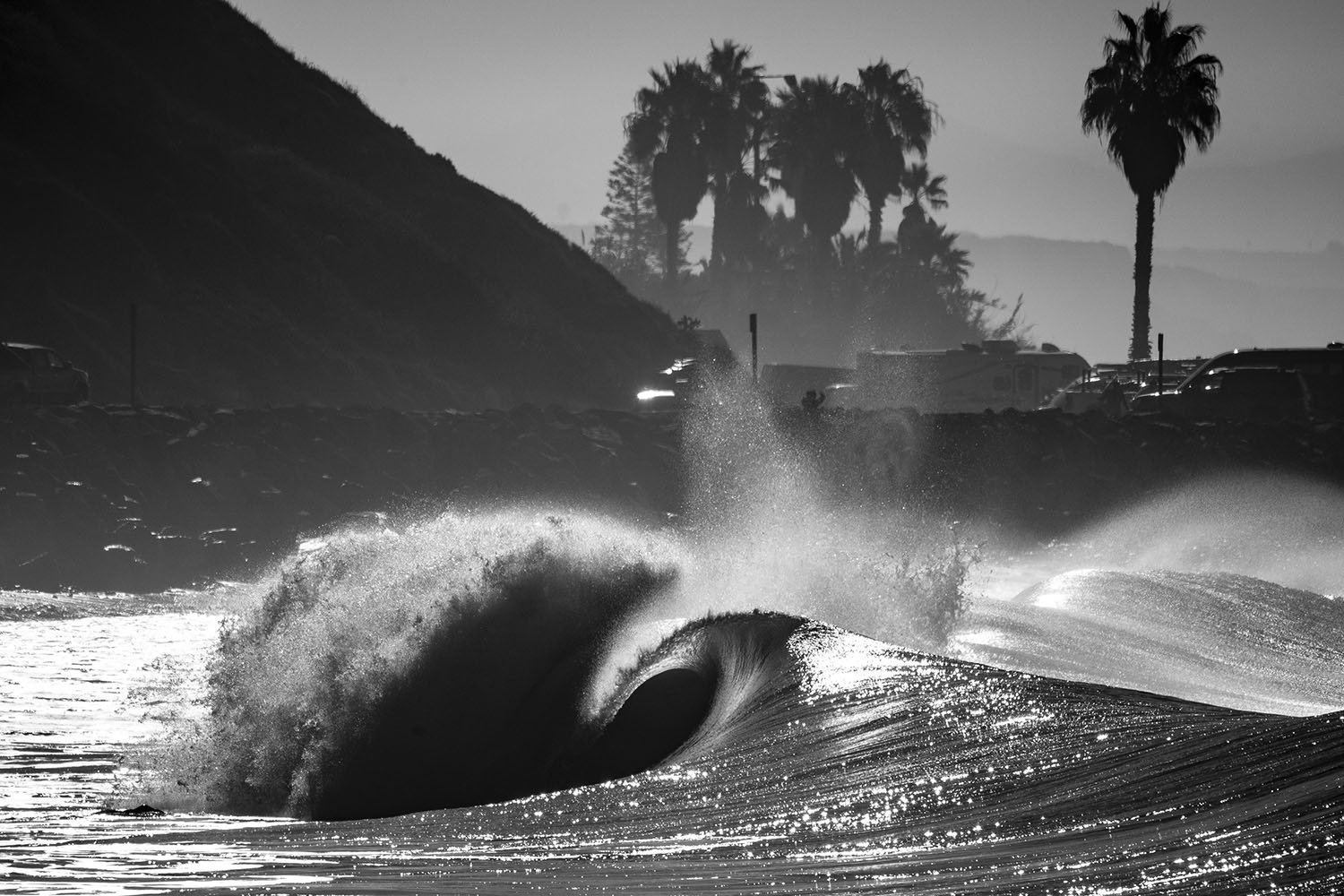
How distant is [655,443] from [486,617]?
19.9 meters

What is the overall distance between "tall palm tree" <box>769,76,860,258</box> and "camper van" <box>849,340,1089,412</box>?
90.0 feet

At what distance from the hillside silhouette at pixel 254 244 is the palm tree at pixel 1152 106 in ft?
46.8

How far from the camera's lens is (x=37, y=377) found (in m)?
28.4

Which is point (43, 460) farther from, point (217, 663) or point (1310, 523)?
point (1310, 523)

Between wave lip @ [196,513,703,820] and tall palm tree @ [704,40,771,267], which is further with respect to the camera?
tall palm tree @ [704,40,771,267]

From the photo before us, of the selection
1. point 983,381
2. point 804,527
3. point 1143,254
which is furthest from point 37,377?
point 1143,254

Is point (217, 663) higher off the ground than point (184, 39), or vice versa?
point (184, 39)

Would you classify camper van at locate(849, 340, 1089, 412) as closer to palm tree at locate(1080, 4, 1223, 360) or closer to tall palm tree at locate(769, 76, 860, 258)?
palm tree at locate(1080, 4, 1223, 360)

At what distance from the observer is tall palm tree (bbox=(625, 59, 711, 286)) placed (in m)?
69.1

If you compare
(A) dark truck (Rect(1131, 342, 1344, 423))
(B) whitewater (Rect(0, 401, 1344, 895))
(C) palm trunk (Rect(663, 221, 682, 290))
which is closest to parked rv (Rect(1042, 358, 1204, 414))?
(A) dark truck (Rect(1131, 342, 1344, 423))

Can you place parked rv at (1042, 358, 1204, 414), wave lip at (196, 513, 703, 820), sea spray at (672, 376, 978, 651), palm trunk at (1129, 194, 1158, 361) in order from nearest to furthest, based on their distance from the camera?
wave lip at (196, 513, 703, 820) < sea spray at (672, 376, 978, 651) < parked rv at (1042, 358, 1204, 414) < palm trunk at (1129, 194, 1158, 361)

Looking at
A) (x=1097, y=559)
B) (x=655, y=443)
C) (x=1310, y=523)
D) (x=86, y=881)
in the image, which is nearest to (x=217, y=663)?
(x=86, y=881)

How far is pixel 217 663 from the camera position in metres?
11.3

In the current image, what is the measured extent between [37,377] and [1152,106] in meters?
29.4
